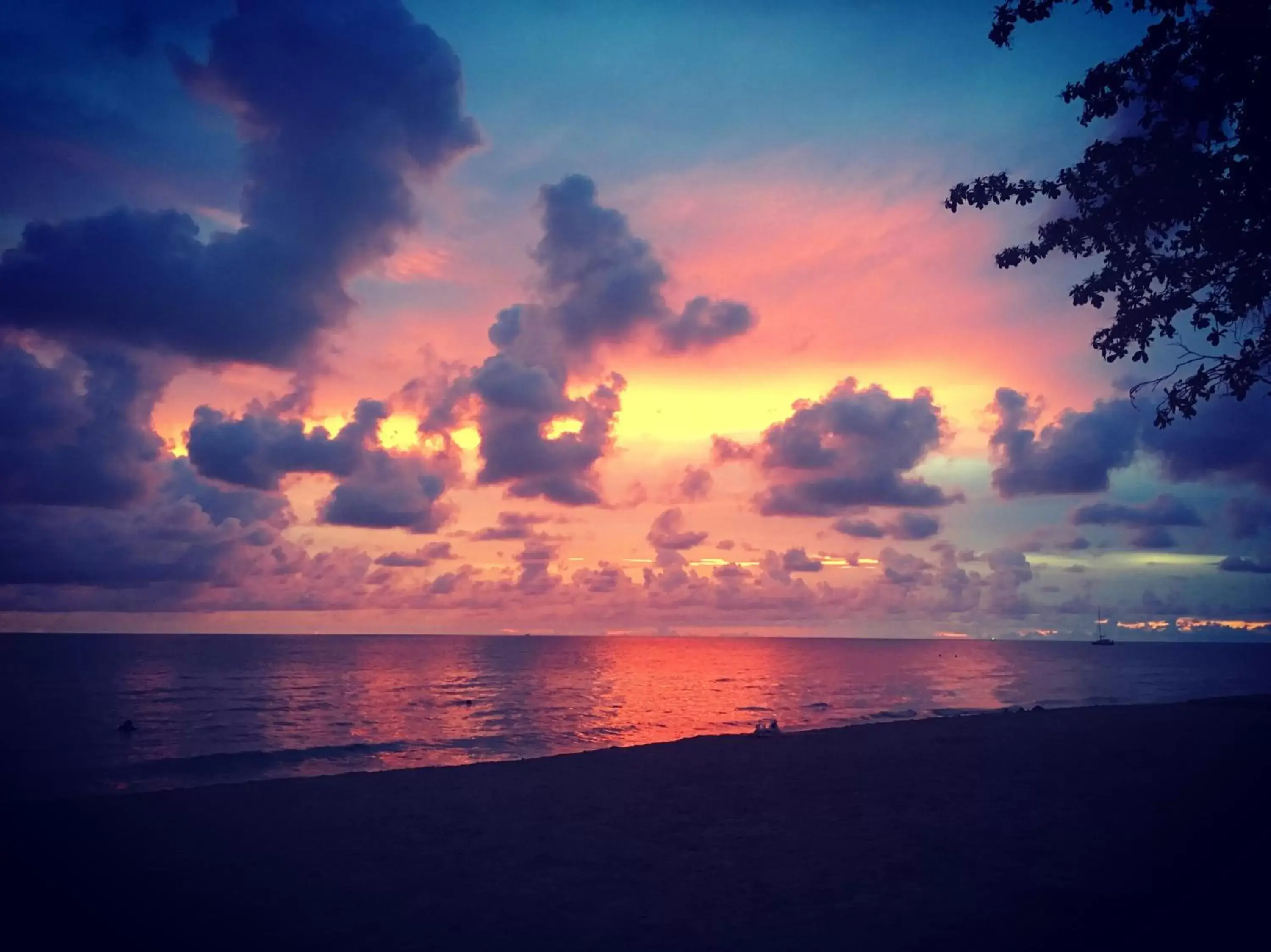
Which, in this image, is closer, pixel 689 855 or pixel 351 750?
pixel 689 855

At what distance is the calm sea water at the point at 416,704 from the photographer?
105 ft

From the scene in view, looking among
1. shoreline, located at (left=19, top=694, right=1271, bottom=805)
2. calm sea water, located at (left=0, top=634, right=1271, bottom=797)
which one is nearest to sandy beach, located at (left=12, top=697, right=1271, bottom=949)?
shoreline, located at (left=19, top=694, right=1271, bottom=805)

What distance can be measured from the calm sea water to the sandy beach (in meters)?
14.2

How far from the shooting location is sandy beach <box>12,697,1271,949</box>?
8531 mm

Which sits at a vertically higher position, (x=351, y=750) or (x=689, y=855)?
(x=689, y=855)

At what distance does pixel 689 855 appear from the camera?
1175 centimetres

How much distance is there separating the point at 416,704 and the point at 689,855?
1979 inches

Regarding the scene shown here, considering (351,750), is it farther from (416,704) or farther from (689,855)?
(689,855)

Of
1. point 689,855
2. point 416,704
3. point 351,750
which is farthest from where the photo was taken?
point 416,704

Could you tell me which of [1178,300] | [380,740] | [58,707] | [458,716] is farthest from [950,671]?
[1178,300]

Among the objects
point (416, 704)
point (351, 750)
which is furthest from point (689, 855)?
point (416, 704)

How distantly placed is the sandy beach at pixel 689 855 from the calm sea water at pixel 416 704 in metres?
14.2

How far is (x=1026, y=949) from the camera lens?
24.5 feet

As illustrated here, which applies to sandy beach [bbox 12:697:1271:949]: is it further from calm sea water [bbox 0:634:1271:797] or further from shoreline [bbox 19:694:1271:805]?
calm sea water [bbox 0:634:1271:797]
